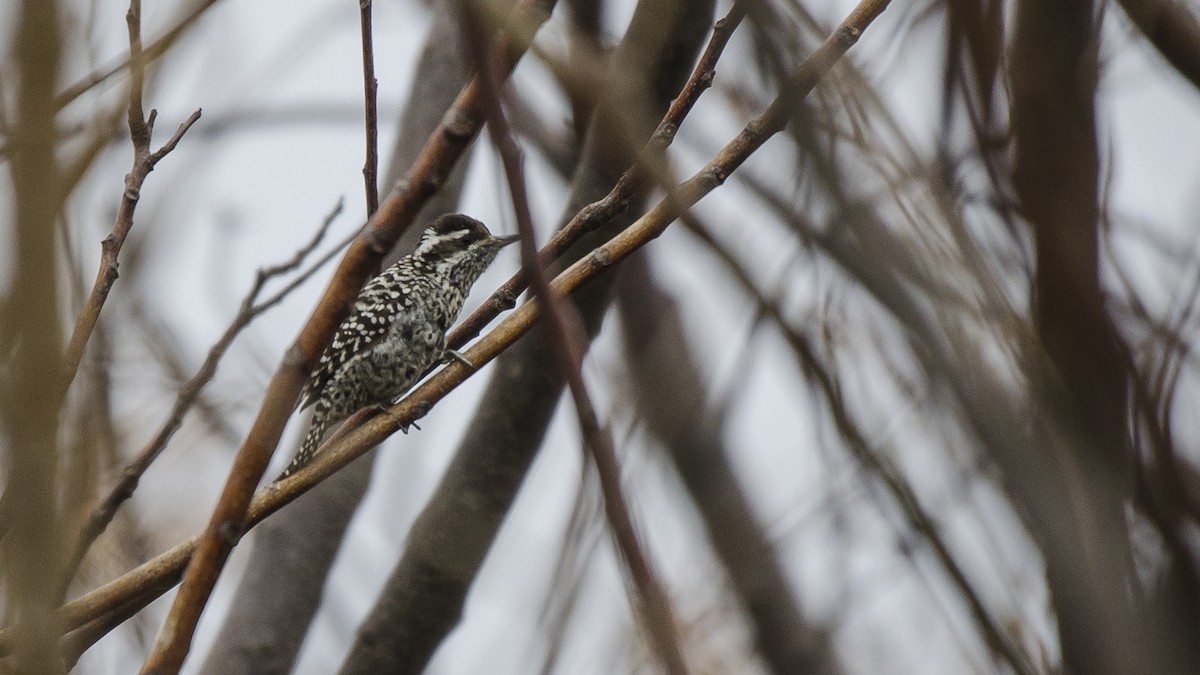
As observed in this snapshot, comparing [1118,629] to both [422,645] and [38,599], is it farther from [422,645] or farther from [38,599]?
[422,645]

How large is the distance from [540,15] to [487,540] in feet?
10.0

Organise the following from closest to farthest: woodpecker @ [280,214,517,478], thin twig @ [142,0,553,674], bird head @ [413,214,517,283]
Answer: thin twig @ [142,0,553,674], woodpecker @ [280,214,517,478], bird head @ [413,214,517,283]

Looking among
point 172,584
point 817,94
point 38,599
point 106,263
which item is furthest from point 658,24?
point 38,599

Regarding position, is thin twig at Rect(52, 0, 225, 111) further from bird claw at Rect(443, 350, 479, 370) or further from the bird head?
the bird head

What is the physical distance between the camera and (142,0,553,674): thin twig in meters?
1.89

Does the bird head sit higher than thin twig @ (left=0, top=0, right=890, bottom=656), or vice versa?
the bird head

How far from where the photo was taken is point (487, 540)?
16.0 ft

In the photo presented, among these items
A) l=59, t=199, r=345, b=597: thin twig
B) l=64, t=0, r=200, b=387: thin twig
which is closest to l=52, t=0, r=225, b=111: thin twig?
l=64, t=0, r=200, b=387: thin twig

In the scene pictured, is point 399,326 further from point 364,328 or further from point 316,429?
point 316,429

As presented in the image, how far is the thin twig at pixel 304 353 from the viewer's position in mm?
1894

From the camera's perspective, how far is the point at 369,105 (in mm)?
3283

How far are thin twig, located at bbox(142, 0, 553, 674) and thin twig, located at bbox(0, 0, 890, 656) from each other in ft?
1.12

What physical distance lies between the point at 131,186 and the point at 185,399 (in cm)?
63

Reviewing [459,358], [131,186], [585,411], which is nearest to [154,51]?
[131,186]
